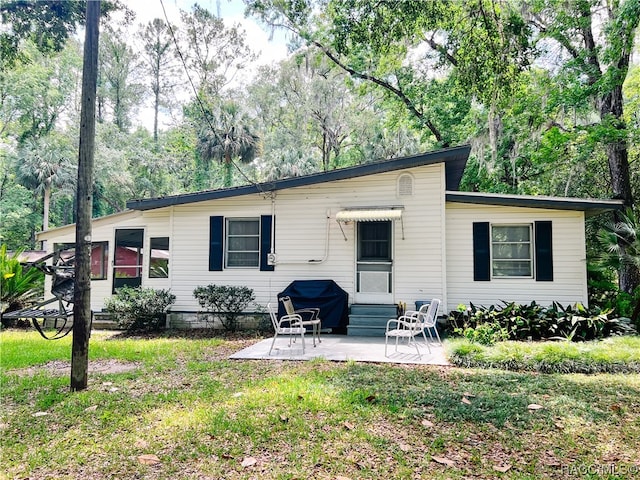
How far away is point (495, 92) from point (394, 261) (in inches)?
151

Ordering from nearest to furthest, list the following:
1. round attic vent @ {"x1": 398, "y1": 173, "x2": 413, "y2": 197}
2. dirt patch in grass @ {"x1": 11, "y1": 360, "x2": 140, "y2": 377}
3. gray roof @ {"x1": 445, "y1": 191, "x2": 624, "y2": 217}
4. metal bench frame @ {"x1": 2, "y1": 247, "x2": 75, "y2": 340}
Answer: metal bench frame @ {"x1": 2, "y1": 247, "x2": 75, "y2": 340}, dirt patch in grass @ {"x1": 11, "y1": 360, "x2": 140, "y2": 377}, gray roof @ {"x1": 445, "y1": 191, "x2": 624, "y2": 217}, round attic vent @ {"x1": 398, "y1": 173, "x2": 413, "y2": 197}

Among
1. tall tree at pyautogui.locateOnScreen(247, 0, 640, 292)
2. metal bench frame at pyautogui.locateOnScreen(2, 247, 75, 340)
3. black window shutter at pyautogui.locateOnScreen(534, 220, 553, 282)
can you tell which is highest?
tall tree at pyautogui.locateOnScreen(247, 0, 640, 292)

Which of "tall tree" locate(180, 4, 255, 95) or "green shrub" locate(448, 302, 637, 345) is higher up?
"tall tree" locate(180, 4, 255, 95)

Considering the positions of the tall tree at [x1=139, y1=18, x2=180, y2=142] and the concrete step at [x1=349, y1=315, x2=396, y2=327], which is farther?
the tall tree at [x1=139, y1=18, x2=180, y2=142]

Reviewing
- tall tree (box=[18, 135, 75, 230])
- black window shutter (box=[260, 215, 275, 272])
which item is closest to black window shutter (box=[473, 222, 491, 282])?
black window shutter (box=[260, 215, 275, 272])

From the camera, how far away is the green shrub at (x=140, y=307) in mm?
8805

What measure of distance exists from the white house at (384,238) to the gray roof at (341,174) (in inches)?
0.9

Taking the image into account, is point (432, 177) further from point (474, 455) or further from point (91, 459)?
point (91, 459)

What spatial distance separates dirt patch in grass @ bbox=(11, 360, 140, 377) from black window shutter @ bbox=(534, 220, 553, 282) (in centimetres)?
801

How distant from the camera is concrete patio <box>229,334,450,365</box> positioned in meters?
6.04

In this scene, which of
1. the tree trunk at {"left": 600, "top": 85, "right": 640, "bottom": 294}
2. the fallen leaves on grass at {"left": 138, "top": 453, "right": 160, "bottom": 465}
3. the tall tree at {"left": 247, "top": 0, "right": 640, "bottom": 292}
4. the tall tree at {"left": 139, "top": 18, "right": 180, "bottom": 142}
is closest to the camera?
the fallen leaves on grass at {"left": 138, "top": 453, "right": 160, "bottom": 465}

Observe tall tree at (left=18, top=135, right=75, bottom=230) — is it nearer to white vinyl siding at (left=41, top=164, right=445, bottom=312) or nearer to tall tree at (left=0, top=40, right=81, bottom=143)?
tall tree at (left=0, top=40, right=81, bottom=143)

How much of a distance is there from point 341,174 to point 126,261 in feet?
20.1

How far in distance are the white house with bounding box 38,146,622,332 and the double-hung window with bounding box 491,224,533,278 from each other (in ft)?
0.07
